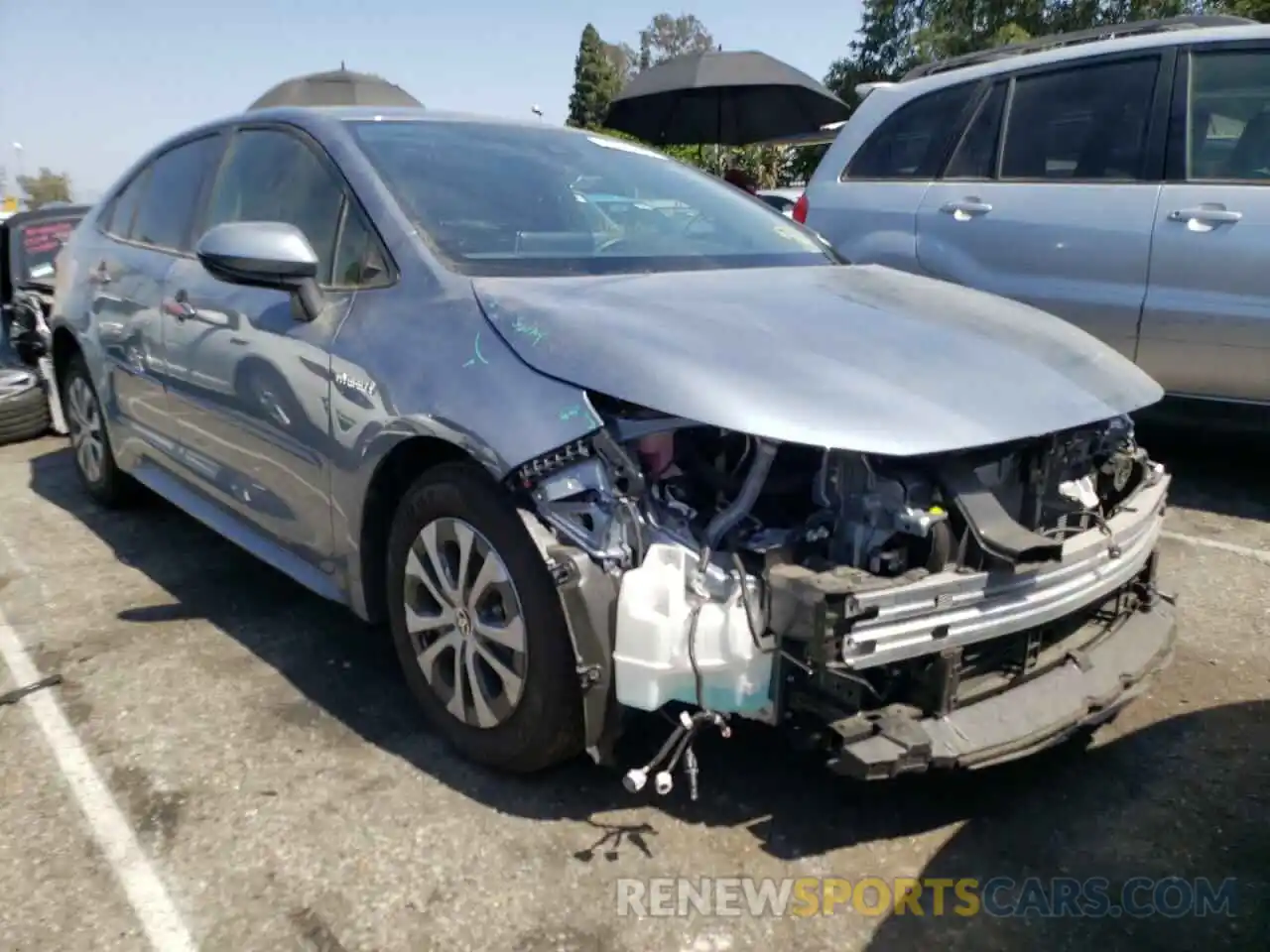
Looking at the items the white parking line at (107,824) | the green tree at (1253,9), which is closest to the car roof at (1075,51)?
the white parking line at (107,824)

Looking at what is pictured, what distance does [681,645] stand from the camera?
2143 mm

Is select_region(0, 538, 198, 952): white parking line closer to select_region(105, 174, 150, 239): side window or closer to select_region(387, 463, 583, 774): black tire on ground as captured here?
select_region(387, 463, 583, 774): black tire on ground

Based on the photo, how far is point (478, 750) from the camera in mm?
2582

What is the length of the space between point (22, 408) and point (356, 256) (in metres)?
4.60

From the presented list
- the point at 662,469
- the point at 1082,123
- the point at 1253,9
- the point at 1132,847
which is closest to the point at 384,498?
the point at 662,469

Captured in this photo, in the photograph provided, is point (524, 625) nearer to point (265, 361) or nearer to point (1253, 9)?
point (265, 361)

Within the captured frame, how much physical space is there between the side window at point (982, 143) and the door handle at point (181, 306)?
3.53m

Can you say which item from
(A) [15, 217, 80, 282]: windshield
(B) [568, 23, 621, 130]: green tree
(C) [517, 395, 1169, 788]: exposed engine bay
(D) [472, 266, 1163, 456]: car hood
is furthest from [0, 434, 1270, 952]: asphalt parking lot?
(B) [568, 23, 621, 130]: green tree

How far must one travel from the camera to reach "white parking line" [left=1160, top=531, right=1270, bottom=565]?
4.00m

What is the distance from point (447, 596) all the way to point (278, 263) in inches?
39.6

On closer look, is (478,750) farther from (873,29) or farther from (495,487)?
(873,29)

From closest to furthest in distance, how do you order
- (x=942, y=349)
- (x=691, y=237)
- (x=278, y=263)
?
1. (x=942, y=349)
2. (x=278, y=263)
3. (x=691, y=237)

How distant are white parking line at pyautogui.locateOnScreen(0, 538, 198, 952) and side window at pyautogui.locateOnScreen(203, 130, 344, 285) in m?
1.44

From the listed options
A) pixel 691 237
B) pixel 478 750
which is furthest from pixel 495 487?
A: pixel 691 237
